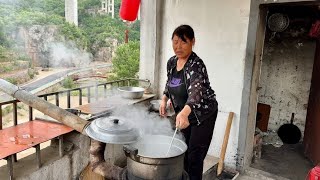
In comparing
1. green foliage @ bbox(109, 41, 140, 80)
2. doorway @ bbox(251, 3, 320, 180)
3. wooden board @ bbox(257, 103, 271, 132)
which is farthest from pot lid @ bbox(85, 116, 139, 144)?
green foliage @ bbox(109, 41, 140, 80)

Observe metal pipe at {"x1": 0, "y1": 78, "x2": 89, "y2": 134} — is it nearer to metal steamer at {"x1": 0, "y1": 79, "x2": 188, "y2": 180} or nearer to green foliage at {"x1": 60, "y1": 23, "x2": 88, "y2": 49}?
metal steamer at {"x1": 0, "y1": 79, "x2": 188, "y2": 180}

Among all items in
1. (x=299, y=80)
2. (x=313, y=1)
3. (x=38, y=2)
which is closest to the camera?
(x=313, y=1)

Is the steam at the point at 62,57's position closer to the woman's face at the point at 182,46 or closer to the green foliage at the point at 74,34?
the green foliage at the point at 74,34

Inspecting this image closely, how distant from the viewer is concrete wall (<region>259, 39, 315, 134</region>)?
259 inches

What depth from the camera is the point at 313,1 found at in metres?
3.59

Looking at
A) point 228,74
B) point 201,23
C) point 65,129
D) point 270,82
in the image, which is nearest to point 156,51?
point 201,23

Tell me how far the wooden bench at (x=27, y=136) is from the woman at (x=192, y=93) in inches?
57.8

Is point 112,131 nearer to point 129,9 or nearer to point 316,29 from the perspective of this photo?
point 129,9

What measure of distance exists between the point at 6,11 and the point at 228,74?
4226 millimetres

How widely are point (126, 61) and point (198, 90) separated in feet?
57.9

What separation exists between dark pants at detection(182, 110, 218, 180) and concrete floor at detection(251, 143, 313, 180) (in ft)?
7.64

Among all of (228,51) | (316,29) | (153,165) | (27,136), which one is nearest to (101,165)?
(153,165)

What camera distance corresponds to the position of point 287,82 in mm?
6820

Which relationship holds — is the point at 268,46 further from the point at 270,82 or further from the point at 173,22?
the point at 173,22
